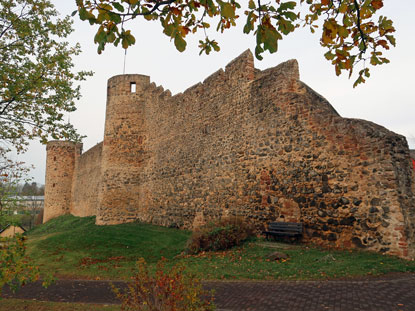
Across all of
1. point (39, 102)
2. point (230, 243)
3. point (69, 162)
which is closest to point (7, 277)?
point (39, 102)

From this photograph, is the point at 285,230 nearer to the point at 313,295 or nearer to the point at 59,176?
the point at 313,295

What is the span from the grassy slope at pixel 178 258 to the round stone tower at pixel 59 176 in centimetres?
1955

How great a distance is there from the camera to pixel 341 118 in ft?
27.5

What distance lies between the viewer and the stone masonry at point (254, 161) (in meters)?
7.54

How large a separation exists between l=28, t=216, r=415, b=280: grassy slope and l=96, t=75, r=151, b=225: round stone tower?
12.1 ft

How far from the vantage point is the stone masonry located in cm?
754

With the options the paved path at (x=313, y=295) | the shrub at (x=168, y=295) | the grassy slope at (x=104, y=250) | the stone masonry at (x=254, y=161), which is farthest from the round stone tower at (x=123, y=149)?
the shrub at (x=168, y=295)

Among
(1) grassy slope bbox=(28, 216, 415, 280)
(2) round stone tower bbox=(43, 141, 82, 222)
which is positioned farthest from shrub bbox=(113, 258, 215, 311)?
(2) round stone tower bbox=(43, 141, 82, 222)

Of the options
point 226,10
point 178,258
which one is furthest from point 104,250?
point 226,10

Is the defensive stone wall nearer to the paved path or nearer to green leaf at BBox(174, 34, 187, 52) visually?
the paved path

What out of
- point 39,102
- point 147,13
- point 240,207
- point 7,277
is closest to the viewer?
point 147,13

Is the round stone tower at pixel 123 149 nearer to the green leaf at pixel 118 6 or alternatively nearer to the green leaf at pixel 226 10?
the green leaf at pixel 118 6

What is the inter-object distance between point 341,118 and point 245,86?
4.27 meters

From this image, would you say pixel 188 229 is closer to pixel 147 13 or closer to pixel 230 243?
pixel 230 243
